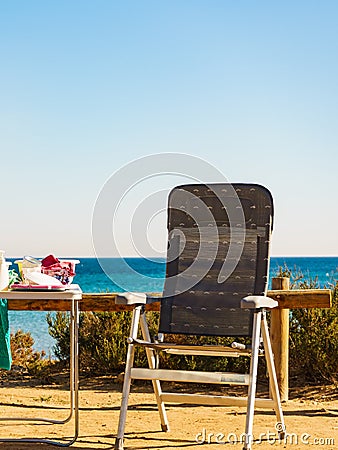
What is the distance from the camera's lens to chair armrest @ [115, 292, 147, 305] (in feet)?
12.6

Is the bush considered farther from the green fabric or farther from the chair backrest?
the green fabric

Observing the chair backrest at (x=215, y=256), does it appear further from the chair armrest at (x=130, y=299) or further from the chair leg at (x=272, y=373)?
the chair armrest at (x=130, y=299)

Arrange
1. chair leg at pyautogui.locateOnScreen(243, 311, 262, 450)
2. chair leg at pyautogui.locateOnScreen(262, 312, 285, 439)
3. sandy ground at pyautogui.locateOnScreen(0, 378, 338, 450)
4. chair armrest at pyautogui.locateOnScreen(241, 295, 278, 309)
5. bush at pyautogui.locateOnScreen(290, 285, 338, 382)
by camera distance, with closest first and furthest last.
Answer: chair leg at pyautogui.locateOnScreen(243, 311, 262, 450) < chair armrest at pyautogui.locateOnScreen(241, 295, 278, 309) < chair leg at pyautogui.locateOnScreen(262, 312, 285, 439) < sandy ground at pyautogui.locateOnScreen(0, 378, 338, 450) < bush at pyautogui.locateOnScreen(290, 285, 338, 382)

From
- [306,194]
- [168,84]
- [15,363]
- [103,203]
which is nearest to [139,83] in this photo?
[168,84]

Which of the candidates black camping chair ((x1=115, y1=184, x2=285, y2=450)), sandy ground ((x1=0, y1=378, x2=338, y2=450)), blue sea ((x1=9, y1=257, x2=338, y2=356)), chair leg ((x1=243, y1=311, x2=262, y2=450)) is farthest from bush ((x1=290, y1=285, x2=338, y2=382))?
blue sea ((x1=9, y1=257, x2=338, y2=356))

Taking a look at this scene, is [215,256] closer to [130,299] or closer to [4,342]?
[130,299]

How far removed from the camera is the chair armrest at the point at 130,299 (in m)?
3.84

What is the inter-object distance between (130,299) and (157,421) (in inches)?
43.9

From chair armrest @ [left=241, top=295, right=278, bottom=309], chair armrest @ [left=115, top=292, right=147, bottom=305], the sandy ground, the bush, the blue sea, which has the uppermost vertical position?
chair armrest @ [left=241, top=295, right=278, bottom=309]

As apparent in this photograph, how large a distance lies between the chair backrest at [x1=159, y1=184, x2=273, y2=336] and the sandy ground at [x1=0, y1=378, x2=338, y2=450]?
0.60m

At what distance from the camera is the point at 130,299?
3.85 m

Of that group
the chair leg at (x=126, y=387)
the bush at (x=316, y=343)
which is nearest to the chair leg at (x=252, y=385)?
the chair leg at (x=126, y=387)

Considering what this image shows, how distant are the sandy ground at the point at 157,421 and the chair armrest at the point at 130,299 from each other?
0.75 metres

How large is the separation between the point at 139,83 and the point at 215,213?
8.39 m
